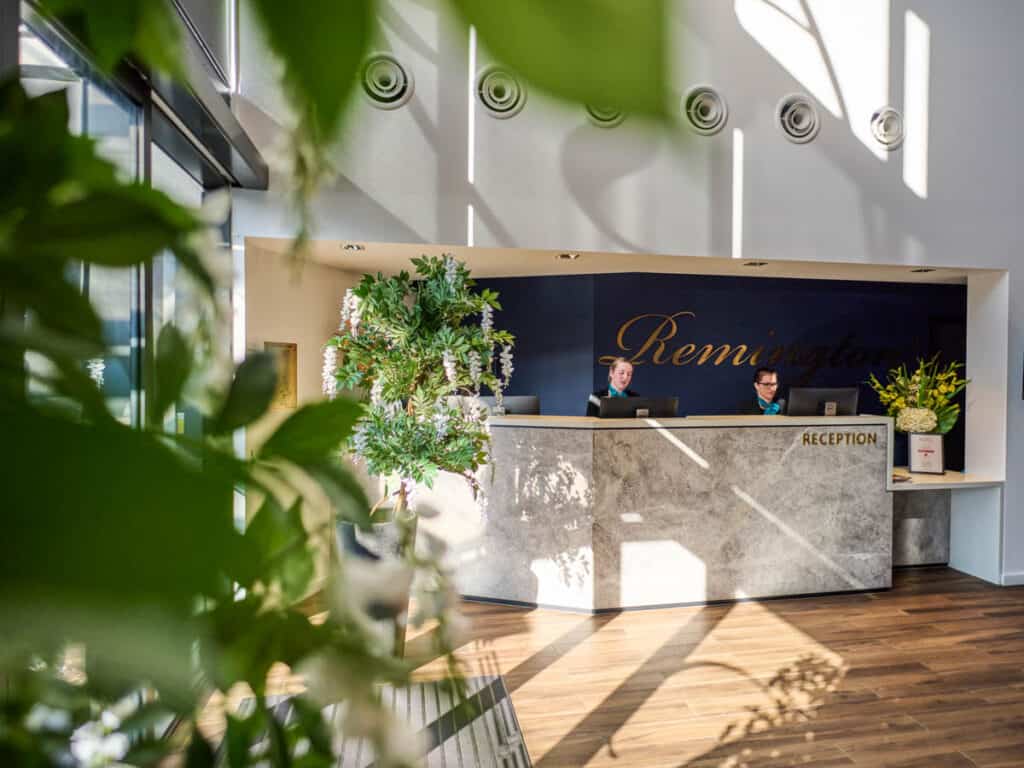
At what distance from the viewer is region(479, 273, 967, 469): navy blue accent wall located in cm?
738

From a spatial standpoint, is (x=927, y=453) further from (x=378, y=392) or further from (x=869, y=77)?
(x=378, y=392)

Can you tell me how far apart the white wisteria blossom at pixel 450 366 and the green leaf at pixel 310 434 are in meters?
3.62

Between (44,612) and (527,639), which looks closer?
(44,612)

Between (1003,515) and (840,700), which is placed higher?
(1003,515)

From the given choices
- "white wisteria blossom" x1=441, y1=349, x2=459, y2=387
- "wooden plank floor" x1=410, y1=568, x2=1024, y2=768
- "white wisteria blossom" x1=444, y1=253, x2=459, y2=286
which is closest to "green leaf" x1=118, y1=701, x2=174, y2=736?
"wooden plank floor" x1=410, y1=568, x2=1024, y2=768

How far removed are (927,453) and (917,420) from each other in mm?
292

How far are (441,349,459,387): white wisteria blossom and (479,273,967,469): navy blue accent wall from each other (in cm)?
360

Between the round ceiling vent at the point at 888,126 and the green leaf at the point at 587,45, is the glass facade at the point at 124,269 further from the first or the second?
the round ceiling vent at the point at 888,126

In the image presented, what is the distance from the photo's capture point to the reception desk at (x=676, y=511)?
4574 mm

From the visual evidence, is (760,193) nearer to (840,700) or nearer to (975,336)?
(975,336)

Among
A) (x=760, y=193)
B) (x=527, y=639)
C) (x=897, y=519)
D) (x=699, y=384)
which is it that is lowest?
(x=527, y=639)

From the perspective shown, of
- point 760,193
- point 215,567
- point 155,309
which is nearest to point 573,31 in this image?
point 215,567

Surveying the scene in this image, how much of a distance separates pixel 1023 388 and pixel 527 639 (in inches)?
161

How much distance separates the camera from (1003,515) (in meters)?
5.20
